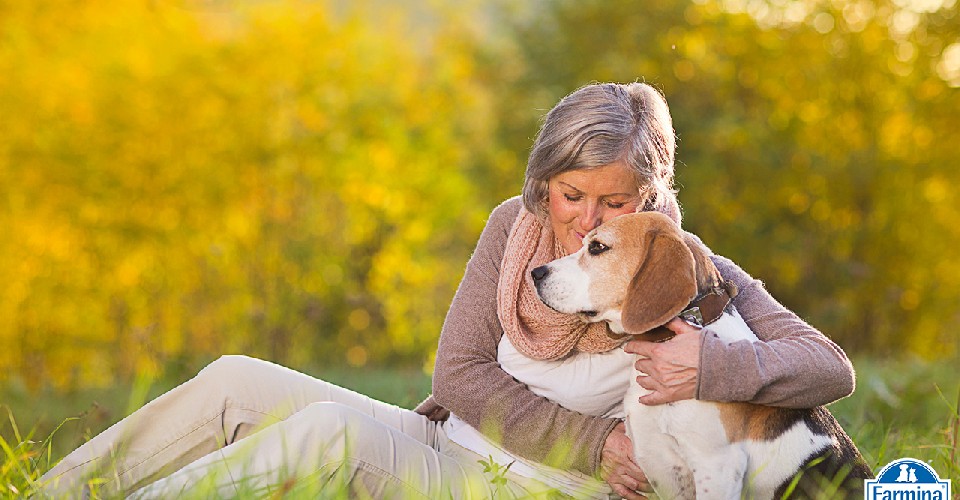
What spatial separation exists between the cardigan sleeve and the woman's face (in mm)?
605

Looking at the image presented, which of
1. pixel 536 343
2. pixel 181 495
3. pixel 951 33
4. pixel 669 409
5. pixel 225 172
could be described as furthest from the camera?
pixel 225 172

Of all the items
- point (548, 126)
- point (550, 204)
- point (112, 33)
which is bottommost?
point (550, 204)

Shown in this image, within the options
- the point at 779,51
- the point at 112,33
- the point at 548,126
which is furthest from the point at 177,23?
the point at 548,126

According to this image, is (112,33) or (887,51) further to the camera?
(112,33)

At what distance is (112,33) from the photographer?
1511 cm

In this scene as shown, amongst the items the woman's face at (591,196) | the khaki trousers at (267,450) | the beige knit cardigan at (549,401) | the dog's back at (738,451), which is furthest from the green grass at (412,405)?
the woman's face at (591,196)

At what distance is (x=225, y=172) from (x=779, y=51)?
747 centimetres

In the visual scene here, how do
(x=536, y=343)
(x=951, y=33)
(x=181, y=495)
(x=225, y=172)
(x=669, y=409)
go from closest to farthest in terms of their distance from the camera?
(x=181, y=495), (x=669, y=409), (x=536, y=343), (x=951, y=33), (x=225, y=172)

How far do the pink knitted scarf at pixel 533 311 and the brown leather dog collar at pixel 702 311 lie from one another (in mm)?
240

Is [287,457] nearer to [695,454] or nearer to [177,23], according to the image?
[695,454]

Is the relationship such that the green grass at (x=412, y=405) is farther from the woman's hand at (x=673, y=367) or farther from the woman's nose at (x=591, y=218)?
the woman's nose at (x=591, y=218)

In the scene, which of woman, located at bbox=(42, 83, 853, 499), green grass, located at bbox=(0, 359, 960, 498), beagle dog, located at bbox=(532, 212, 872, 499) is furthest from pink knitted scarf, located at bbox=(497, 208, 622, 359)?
green grass, located at bbox=(0, 359, 960, 498)

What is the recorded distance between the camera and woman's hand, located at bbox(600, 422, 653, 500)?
10.8 ft

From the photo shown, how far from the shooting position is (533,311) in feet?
11.6
